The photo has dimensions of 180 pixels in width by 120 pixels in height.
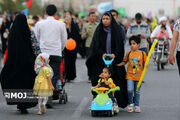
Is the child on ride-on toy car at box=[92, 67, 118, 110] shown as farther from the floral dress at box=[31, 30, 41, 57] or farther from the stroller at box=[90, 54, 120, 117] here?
the floral dress at box=[31, 30, 41, 57]

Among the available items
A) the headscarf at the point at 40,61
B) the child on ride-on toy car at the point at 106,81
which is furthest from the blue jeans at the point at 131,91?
the headscarf at the point at 40,61

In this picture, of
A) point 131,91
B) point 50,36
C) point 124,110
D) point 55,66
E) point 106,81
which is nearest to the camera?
point 106,81

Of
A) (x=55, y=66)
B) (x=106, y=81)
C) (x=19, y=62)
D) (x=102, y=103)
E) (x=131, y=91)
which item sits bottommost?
(x=102, y=103)

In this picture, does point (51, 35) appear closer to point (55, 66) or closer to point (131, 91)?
point (55, 66)

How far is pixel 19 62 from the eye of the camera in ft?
35.2

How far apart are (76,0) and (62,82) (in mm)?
153844

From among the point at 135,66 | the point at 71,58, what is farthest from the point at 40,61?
the point at 71,58

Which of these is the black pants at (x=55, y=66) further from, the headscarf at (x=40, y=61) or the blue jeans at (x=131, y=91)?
the blue jeans at (x=131, y=91)

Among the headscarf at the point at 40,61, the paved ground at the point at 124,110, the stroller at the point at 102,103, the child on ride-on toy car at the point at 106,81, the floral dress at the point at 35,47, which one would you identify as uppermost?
the floral dress at the point at 35,47

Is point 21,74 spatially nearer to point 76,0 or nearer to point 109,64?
point 109,64

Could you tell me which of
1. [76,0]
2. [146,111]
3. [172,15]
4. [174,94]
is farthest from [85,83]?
[76,0]

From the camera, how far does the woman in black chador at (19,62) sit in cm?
1066

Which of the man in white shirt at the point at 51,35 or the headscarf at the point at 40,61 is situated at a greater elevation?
the man in white shirt at the point at 51,35

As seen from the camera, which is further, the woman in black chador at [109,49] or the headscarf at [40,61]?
the woman in black chador at [109,49]
